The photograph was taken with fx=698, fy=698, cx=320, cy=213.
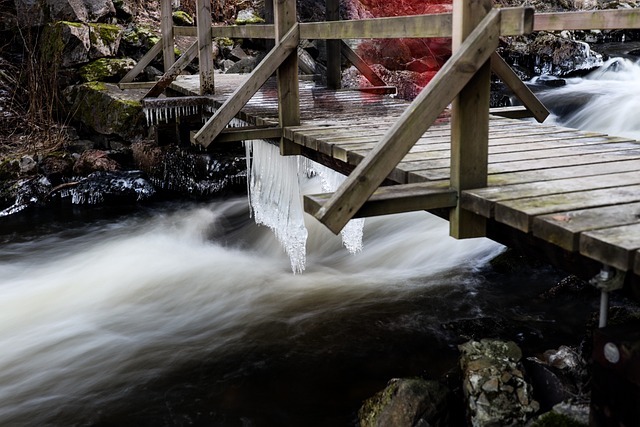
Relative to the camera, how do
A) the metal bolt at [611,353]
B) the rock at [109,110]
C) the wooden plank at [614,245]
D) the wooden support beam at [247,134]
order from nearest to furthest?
1. the wooden plank at [614,245]
2. the metal bolt at [611,353]
3. the wooden support beam at [247,134]
4. the rock at [109,110]

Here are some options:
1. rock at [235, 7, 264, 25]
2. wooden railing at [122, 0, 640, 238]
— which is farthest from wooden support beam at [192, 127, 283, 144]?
rock at [235, 7, 264, 25]

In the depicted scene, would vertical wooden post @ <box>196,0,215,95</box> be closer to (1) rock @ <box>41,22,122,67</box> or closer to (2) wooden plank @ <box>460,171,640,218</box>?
(1) rock @ <box>41,22,122,67</box>

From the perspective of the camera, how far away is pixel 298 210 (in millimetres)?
6488

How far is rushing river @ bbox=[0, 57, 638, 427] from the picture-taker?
512 cm

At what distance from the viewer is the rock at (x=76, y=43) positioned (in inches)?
448

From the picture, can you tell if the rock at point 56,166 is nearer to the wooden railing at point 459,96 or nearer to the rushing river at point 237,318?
the rushing river at point 237,318

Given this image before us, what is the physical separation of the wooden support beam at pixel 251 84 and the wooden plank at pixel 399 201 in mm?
2281

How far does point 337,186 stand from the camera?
6.48 m

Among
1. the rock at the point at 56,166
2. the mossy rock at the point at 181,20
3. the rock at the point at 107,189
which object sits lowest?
the rock at the point at 107,189

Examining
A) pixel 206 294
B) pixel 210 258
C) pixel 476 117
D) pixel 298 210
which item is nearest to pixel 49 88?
pixel 210 258

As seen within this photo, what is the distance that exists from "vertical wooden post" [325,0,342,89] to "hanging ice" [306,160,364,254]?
207 cm

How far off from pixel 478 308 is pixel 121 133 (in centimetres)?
662

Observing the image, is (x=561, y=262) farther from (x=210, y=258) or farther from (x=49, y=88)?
(x=49, y=88)

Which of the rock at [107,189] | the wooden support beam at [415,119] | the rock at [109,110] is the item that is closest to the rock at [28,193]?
the rock at [107,189]
